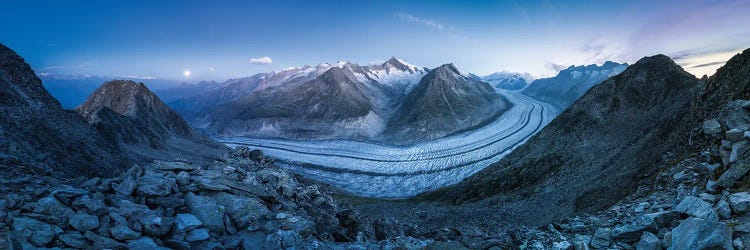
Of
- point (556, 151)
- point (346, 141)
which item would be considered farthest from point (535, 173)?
point (346, 141)

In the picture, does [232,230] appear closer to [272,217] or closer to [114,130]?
[272,217]

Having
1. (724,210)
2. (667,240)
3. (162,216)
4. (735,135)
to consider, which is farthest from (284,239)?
(735,135)

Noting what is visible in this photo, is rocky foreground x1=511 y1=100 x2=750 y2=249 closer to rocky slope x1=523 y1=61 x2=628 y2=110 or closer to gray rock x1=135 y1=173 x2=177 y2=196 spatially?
gray rock x1=135 y1=173 x2=177 y2=196

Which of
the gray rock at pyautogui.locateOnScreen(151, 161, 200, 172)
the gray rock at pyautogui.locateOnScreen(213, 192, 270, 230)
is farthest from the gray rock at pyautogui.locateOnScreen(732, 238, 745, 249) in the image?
the gray rock at pyautogui.locateOnScreen(151, 161, 200, 172)

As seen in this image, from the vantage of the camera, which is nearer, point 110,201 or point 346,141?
point 110,201

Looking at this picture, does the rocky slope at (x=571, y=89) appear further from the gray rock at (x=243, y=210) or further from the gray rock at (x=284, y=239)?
the gray rock at (x=284, y=239)

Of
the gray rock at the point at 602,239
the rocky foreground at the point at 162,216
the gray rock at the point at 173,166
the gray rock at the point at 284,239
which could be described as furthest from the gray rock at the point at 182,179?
the gray rock at the point at 602,239
